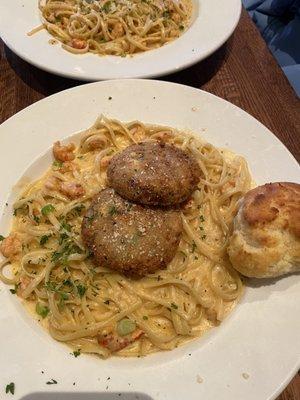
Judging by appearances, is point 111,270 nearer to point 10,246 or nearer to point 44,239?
point 44,239

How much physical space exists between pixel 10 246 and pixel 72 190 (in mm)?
628

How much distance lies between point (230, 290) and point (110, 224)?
3.02ft

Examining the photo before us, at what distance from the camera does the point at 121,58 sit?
4219 millimetres

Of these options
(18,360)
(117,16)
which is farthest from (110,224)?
(117,16)

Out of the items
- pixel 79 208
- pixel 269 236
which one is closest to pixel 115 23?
pixel 79 208

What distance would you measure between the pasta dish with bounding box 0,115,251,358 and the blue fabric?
3234mm

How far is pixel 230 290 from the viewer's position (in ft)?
9.46

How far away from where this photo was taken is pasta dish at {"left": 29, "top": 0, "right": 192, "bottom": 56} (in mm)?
4520

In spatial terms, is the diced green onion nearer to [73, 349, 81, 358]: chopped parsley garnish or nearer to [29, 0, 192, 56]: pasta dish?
[73, 349, 81, 358]: chopped parsley garnish

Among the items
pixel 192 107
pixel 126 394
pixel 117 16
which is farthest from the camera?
pixel 117 16

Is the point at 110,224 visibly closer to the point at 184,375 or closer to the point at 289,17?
the point at 184,375

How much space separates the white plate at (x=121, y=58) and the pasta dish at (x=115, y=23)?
0.19 m

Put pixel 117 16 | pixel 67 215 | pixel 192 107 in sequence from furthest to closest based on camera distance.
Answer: pixel 117 16
pixel 192 107
pixel 67 215

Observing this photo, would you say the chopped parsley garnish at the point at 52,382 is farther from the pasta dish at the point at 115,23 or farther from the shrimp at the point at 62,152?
the pasta dish at the point at 115,23
